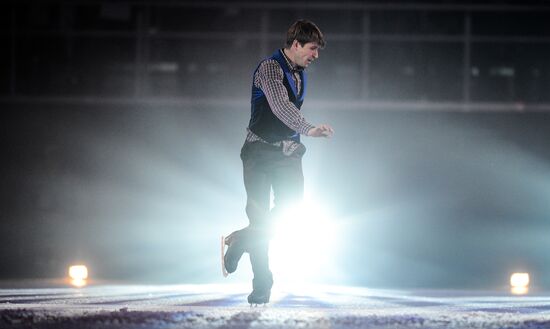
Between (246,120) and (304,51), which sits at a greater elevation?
(246,120)

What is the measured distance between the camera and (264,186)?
24.8 ft

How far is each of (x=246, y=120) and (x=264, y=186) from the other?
15046mm

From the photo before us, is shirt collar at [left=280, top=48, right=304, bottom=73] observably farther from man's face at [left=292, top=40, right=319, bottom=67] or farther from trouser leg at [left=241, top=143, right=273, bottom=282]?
trouser leg at [left=241, top=143, right=273, bottom=282]

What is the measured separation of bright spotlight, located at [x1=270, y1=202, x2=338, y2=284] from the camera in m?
15.5

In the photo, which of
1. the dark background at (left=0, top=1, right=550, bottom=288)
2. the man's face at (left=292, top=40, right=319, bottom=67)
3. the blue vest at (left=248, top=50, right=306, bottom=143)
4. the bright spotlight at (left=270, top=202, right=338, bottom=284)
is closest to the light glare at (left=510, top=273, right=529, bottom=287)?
the bright spotlight at (left=270, top=202, right=338, bottom=284)

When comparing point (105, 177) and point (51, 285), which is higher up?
point (105, 177)

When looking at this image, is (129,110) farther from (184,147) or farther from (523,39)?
(523,39)

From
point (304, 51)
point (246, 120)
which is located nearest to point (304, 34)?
point (304, 51)

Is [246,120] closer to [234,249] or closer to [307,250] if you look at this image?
[307,250]

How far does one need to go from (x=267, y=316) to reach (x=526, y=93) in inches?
658

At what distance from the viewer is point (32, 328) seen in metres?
5.84

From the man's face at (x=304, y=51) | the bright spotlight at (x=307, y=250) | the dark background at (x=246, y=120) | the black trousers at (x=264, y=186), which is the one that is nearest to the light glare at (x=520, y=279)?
the bright spotlight at (x=307, y=250)

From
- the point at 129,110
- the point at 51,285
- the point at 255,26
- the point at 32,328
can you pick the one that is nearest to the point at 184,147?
the point at 129,110

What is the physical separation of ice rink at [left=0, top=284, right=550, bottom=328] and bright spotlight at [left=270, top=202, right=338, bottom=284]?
258 centimetres
